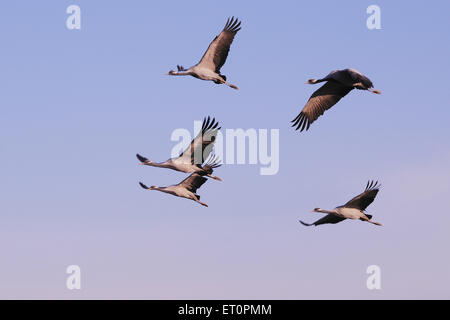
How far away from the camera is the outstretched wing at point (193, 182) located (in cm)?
3216

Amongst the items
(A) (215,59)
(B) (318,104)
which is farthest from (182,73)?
(B) (318,104)

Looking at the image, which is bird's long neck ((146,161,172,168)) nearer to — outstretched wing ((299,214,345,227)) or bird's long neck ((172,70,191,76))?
bird's long neck ((172,70,191,76))

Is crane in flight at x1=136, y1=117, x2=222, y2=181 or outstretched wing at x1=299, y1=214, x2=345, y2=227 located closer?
crane in flight at x1=136, y1=117, x2=222, y2=181

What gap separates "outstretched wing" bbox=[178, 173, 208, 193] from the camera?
3216cm

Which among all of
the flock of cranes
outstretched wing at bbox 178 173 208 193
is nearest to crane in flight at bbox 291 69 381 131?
the flock of cranes

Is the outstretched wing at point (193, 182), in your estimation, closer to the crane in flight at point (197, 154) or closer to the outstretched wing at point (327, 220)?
the crane in flight at point (197, 154)

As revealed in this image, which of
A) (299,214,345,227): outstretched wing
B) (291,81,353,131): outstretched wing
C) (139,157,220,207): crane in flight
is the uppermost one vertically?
(291,81,353,131): outstretched wing

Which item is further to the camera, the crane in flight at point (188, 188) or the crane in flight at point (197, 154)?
the crane in flight at point (188, 188)

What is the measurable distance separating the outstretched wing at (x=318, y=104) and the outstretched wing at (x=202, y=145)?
4.65 meters

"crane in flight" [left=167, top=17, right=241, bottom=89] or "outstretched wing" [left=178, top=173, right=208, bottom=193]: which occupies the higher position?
"crane in flight" [left=167, top=17, right=241, bottom=89]

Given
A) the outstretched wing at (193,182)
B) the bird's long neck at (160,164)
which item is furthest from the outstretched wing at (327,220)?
the bird's long neck at (160,164)

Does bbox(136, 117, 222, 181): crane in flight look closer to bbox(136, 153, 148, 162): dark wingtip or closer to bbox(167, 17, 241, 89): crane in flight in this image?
bbox(136, 153, 148, 162): dark wingtip
